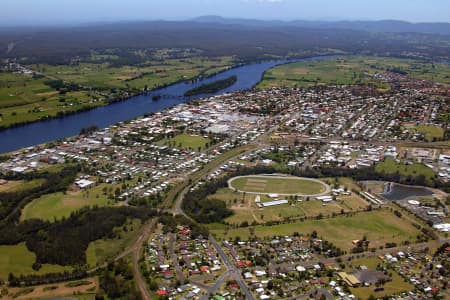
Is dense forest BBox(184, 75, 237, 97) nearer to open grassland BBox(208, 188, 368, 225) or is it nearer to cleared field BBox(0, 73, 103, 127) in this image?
cleared field BBox(0, 73, 103, 127)

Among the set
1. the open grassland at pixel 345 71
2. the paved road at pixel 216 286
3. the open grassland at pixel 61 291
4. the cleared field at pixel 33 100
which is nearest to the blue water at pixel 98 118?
the cleared field at pixel 33 100

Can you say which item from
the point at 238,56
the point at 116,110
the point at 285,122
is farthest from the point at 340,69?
the point at 116,110

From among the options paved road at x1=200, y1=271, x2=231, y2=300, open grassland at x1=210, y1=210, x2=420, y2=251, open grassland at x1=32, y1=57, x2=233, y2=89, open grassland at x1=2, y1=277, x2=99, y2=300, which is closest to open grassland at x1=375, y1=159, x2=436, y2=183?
open grassland at x1=210, y1=210, x2=420, y2=251

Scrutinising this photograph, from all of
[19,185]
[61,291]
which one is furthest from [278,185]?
[19,185]

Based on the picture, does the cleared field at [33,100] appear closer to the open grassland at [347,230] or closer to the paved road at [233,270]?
the paved road at [233,270]

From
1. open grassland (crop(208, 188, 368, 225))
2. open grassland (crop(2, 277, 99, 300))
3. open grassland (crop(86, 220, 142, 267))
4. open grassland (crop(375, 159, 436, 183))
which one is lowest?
open grassland (crop(2, 277, 99, 300))

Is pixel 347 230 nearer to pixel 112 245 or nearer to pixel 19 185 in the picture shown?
pixel 112 245

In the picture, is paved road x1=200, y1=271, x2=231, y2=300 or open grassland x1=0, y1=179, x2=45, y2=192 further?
open grassland x1=0, y1=179, x2=45, y2=192
